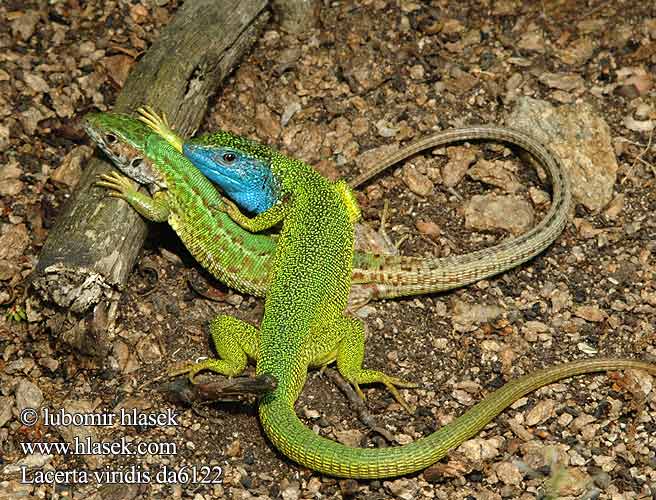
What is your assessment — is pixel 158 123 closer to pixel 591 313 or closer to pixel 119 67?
pixel 119 67

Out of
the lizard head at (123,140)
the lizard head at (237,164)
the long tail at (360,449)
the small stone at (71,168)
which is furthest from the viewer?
the small stone at (71,168)

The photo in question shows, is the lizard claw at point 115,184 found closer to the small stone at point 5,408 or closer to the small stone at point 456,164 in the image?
the small stone at point 5,408

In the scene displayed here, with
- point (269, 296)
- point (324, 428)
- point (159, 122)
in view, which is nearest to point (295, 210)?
point (269, 296)

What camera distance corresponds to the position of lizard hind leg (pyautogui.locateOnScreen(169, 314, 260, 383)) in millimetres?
6250

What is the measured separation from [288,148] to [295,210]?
44.6 inches

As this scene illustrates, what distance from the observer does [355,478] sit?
5762 mm

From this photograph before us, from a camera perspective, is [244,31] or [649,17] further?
[649,17]

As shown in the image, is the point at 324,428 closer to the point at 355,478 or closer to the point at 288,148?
the point at 355,478

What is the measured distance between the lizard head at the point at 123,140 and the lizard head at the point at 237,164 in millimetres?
338

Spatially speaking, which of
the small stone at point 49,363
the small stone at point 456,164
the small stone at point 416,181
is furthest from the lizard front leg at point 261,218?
the small stone at point 49,363

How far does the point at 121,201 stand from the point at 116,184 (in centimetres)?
16

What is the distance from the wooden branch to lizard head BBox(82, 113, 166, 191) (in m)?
0.16

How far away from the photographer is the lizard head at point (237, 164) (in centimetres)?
688

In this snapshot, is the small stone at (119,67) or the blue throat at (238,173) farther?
the small stone at (119,67)
